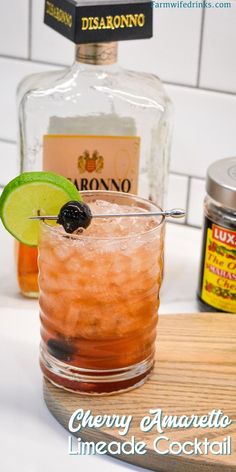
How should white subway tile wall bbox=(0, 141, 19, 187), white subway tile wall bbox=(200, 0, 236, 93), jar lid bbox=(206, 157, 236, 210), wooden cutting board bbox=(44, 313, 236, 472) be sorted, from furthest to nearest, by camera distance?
white subway tile wall bbox=(0, 141, 19, 187) → white subway tile wall bbox=(200, 0, 236, 93) → jar lid bbox=(206, 157, 236, 210) → wooden cutting board bbox=(44, 313, 236, 472)

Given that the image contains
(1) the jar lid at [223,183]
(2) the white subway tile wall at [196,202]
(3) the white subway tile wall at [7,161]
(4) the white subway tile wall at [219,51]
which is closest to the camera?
(1) the jar lid at [223,183]

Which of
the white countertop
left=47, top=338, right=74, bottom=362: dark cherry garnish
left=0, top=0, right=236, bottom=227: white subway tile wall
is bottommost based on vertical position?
the white countertop

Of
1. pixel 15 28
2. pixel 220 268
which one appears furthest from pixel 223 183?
pixel 15 28

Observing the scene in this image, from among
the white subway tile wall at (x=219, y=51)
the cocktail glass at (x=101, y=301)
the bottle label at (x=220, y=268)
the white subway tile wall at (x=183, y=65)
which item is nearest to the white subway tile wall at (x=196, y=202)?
the white subway tile wall at (x=183, y=65)

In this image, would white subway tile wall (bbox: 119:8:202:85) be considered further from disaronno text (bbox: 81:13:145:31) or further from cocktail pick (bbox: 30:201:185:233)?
cocktail pick (bbox: 30:201:185:233)

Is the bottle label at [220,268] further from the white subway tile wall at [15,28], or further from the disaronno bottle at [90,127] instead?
the white subway tile wall at [15,28]

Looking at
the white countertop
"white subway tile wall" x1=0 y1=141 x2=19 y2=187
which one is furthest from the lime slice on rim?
"white subway tile wall" x1=0 y1=141 x2=19 y2=187
